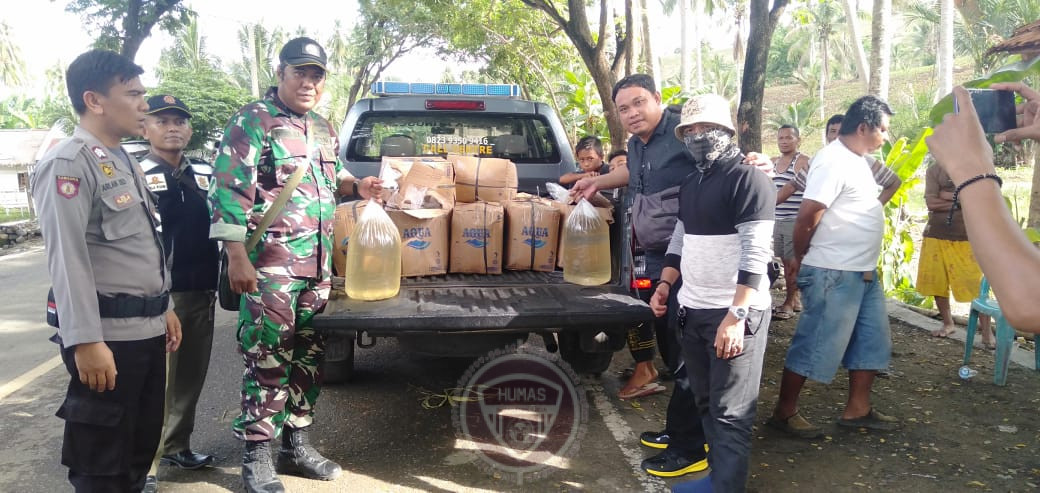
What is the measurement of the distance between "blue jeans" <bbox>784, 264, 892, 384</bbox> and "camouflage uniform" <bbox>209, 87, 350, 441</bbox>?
2.47m

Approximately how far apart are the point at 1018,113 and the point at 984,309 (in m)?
3.53

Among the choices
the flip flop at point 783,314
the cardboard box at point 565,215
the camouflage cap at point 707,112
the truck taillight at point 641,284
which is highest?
the camouflage cap at point 707,112

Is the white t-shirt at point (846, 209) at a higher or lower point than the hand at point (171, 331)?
higher

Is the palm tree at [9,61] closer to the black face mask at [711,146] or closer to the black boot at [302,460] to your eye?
the black boot at [302,460]

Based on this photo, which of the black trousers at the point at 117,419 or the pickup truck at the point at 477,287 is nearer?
the black trousers at the point at 117,419

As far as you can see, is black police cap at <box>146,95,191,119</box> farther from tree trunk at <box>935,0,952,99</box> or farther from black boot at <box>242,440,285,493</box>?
tree trunk at <box>935,0,952,99</box>

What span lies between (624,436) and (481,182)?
172cm

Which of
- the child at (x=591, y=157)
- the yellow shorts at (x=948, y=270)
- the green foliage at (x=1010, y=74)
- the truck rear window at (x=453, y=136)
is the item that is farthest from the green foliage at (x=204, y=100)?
the green foliage at (x=1010, y=74)

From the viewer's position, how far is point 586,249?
3.74 m

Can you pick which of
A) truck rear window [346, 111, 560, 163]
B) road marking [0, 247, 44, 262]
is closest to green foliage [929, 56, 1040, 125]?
truck rear window [346, 111, 560, 163]

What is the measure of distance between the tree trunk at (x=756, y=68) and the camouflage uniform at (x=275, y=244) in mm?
4025

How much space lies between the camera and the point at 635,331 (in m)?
4.00

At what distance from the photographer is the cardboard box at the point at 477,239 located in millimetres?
3807

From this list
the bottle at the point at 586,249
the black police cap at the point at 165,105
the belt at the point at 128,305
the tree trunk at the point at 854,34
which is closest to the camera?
the belt at the point at 128,305
